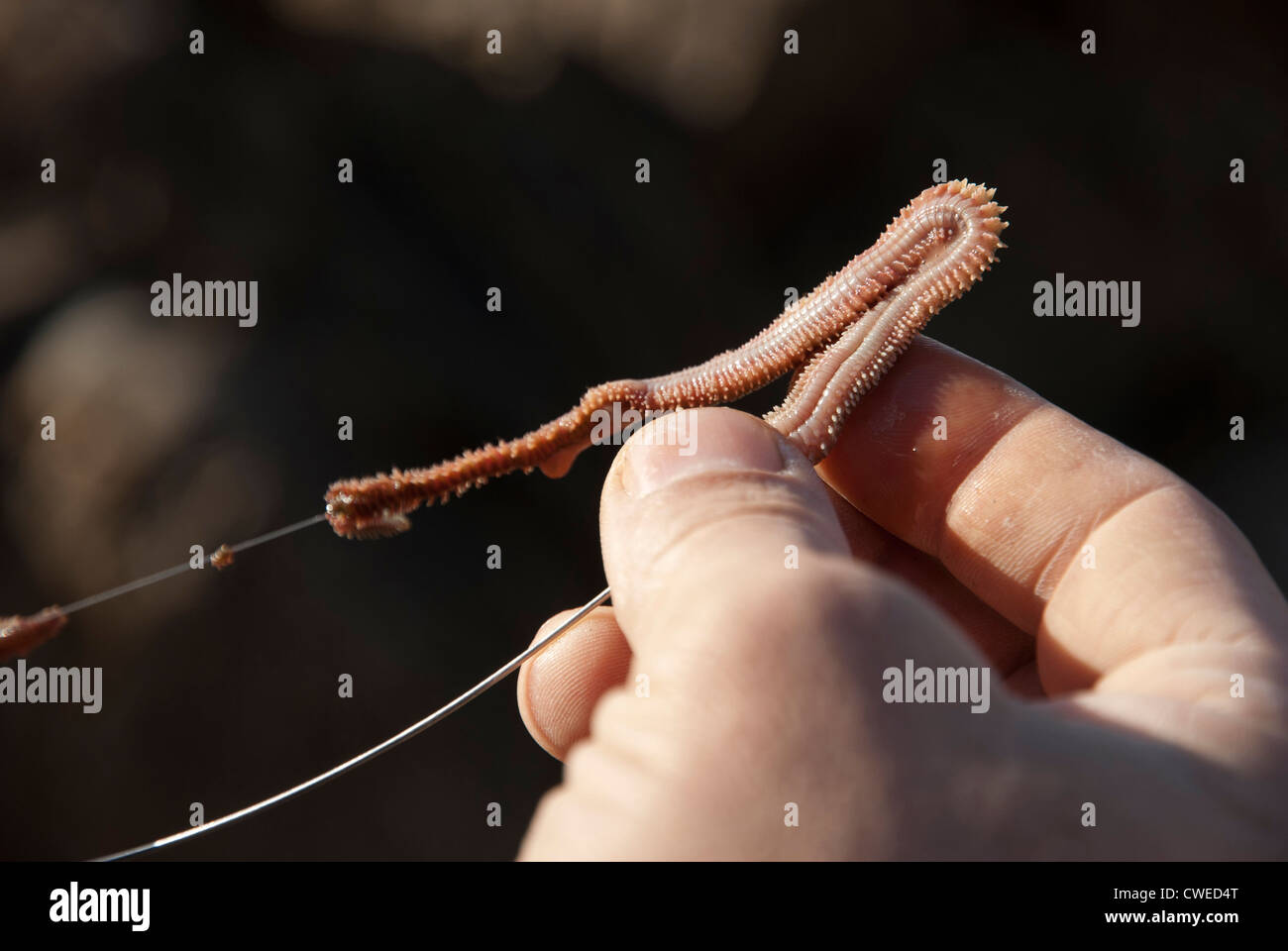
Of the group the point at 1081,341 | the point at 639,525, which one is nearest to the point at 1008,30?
the point at 1081,341

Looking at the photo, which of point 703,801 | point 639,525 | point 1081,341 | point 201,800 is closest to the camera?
point 703,801

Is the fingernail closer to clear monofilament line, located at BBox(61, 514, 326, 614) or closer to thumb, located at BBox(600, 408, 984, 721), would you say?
thumb, located at BBox(600, 408, 984, 721)

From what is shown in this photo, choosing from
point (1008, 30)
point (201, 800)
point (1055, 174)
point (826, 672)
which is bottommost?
point (201, 800)

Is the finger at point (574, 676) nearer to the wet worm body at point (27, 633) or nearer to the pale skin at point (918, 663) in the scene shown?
the pale skin at point (918, 663)

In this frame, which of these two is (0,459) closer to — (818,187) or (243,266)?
(243,266)

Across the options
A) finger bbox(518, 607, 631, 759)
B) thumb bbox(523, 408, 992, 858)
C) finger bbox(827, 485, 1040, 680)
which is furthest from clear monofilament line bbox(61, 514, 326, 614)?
finger bbox(827, 485, 1040, 680)

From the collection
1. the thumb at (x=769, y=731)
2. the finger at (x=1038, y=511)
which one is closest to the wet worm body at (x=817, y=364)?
the finger at (x=1038, y=511)
